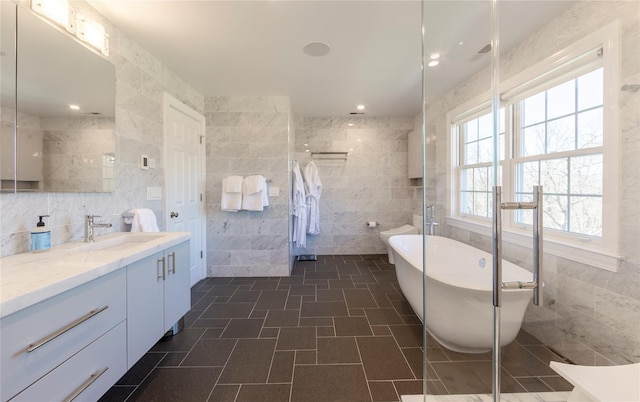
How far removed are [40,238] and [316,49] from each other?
2.34 meters

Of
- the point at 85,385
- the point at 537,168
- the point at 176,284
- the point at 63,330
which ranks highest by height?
the point at 537,168

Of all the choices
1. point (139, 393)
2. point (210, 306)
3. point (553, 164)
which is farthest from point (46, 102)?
point (553, 164)

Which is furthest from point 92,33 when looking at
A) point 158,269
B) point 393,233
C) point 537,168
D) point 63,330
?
point 393,233

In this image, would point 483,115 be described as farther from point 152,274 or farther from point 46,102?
point 46,102

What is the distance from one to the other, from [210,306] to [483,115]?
2.78 m

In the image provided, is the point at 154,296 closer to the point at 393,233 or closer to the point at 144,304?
the point at 144,304

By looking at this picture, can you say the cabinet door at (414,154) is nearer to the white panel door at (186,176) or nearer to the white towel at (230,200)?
the white towel at (230,200)

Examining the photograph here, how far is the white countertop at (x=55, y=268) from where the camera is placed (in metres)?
0.82

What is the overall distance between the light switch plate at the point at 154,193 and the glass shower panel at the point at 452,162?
7.75ft

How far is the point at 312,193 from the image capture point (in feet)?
12.8

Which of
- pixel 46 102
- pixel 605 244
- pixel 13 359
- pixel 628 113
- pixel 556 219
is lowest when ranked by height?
pixel 13 359

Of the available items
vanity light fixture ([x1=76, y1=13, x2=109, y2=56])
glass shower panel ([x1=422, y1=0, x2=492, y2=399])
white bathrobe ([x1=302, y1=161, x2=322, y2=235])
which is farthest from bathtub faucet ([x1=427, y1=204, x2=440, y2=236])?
white bathrobe ([x1=302, y1=161, x2=322, y2=235])

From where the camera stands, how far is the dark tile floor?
129 centimetres

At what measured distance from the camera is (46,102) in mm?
1414
